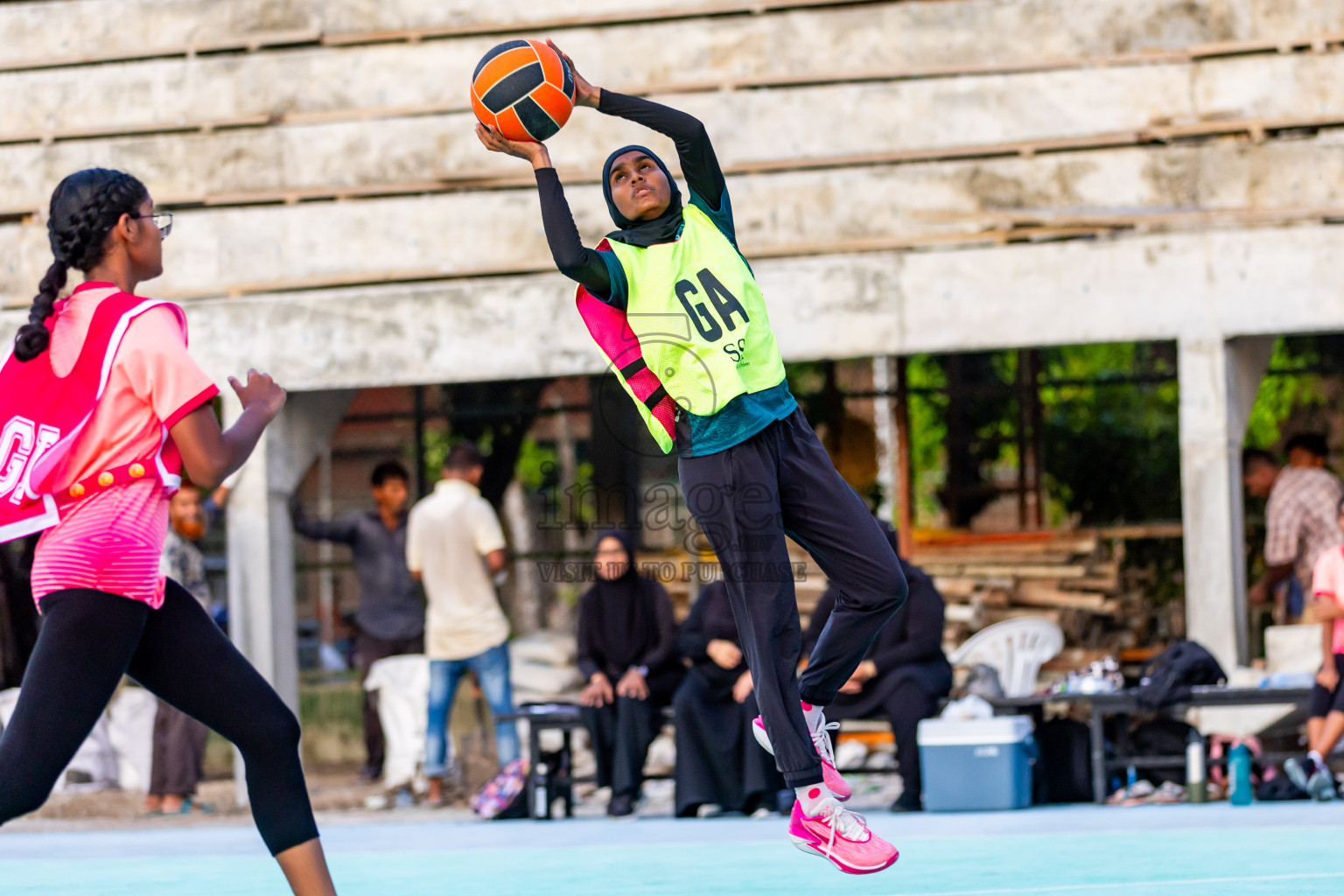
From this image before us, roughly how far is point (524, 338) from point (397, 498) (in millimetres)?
2028

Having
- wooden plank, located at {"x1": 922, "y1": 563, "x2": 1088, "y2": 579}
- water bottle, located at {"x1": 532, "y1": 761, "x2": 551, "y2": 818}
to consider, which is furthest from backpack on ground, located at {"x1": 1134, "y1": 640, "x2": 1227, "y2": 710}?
wooden plank, located at {"x1": 922, "y1": 563, "x2": 1088, "y2": 579}

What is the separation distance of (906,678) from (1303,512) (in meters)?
3.81

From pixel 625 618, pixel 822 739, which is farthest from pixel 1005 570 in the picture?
pixel 822 739

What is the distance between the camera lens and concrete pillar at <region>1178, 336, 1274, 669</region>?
1127cm

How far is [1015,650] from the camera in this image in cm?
1374

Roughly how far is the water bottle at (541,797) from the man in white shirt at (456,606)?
92 cm

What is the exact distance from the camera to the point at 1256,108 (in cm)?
1187

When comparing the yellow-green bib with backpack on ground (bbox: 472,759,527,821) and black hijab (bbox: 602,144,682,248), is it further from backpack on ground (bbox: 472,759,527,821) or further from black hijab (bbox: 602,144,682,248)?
backpack on ground (bbox: 472,759,527,821)

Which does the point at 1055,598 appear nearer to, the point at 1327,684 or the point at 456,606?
the point at 1327,684

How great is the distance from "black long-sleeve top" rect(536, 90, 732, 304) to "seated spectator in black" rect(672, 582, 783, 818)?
489 cm

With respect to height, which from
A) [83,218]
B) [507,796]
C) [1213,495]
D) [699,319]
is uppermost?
[83,218]

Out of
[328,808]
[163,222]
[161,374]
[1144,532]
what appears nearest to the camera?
[161,374]

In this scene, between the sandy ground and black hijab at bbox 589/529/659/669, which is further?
the sandy ground

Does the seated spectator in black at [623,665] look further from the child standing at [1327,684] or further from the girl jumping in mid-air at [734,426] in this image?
the girl jumping in mid-air at [734,426]
